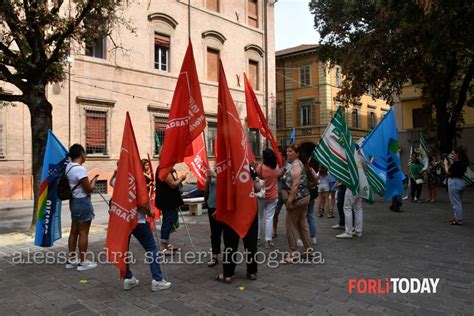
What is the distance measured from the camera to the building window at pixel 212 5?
24.9 meters

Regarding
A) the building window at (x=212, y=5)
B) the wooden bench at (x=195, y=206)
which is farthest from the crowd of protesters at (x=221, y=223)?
the building window at (x=212, y=5)

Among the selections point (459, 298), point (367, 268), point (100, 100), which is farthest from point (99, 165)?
point (459, 298)

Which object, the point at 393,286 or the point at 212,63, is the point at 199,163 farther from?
the point at 212,63

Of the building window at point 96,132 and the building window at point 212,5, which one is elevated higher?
the building window at point 212,5

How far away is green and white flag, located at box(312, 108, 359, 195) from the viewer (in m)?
7.31

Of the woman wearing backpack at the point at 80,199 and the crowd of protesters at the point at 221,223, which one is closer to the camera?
the crowd of protesters at the point at 221,223

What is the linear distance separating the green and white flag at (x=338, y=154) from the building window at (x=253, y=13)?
21978 millimetres

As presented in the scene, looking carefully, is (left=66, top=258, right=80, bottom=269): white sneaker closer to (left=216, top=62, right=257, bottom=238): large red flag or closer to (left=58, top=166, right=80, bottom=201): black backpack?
(left=58, top=166, right=80, bottom=201): black backpack

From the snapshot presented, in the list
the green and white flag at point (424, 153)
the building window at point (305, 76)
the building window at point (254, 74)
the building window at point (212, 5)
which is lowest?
the green and white flag at point (424, 153)

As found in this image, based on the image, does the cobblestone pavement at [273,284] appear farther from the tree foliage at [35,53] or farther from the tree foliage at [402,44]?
the tree foliage at [402,44]

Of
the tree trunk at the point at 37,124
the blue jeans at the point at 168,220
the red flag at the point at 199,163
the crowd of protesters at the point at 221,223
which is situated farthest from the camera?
the tree trunk at the point at 37,124

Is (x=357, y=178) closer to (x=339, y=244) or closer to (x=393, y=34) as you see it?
(x=339, y=244)

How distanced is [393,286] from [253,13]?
2564 centimetres

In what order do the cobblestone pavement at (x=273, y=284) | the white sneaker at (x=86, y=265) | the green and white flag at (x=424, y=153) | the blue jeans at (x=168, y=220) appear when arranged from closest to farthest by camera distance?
the cobblestone pavement at (x=273, y=284)
the white sneaker at (x=86, y=265)
the blue jeans at (x=168, y=220)
the green and white flag at (x=424, y=153)
